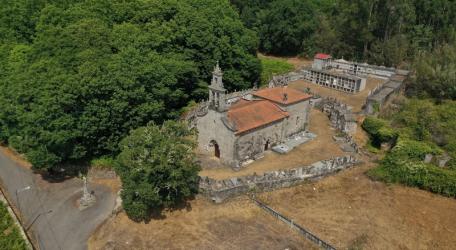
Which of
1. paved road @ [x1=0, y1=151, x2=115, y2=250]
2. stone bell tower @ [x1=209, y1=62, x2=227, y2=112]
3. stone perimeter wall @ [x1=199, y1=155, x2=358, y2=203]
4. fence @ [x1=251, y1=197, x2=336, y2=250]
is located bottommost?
paved road @ [x1=0, y1=151, x2=115, y2=250]

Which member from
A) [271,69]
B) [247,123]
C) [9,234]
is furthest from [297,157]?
[271,69]

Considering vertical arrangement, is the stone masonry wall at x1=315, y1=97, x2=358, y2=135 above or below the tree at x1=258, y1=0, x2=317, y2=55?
below

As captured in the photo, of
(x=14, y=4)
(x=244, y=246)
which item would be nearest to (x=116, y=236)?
(x=244, y=246)

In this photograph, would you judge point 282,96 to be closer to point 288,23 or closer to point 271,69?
point 271,69

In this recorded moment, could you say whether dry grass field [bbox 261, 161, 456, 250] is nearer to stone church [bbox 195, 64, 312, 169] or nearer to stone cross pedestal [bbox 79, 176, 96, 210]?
stone church [bbox 195, 64, 312, 169]

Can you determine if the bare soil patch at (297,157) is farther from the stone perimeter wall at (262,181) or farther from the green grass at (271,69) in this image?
the green grass at (271,69)

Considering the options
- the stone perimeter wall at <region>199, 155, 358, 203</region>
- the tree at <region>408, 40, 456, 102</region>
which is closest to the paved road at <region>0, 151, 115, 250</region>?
the stone perimeter wall at <region>199, 155, 358, 203</region>
